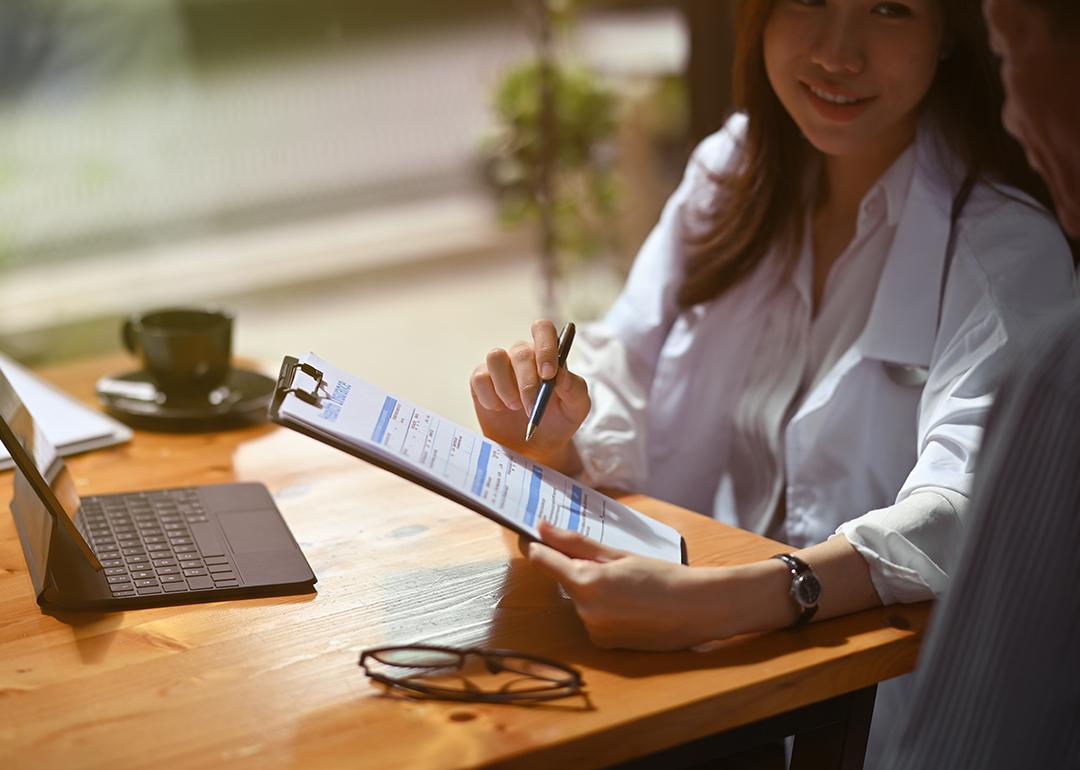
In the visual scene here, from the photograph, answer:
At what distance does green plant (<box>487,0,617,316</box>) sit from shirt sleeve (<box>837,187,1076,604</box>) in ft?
6.41

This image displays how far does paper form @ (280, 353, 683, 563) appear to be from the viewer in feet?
3.29

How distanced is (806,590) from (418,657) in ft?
1.03

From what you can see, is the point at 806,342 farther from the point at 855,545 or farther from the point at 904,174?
the point at 855,545

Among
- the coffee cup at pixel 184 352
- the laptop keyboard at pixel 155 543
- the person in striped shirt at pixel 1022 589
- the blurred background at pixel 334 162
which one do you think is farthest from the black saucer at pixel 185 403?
the blurred background at pixel 334 162

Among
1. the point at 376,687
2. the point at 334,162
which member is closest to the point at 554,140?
the point at 334,162

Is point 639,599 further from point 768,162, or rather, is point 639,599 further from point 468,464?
point 768,162

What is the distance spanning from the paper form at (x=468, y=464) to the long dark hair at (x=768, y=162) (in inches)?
19.7

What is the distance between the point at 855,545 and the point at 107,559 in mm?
656

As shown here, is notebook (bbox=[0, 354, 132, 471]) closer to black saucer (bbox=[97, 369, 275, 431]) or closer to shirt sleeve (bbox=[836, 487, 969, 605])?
black saucer (bbox=[97, 369, 275, 431])

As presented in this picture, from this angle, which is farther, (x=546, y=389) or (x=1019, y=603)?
(x=546, y=389)

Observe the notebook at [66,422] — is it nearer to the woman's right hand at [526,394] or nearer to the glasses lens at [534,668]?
the woman's right hand at [526,394]

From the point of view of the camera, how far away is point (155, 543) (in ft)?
3.90

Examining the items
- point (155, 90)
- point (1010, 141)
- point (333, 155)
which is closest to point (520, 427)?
point (1010, 141)

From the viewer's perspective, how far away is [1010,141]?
1.43 meters
